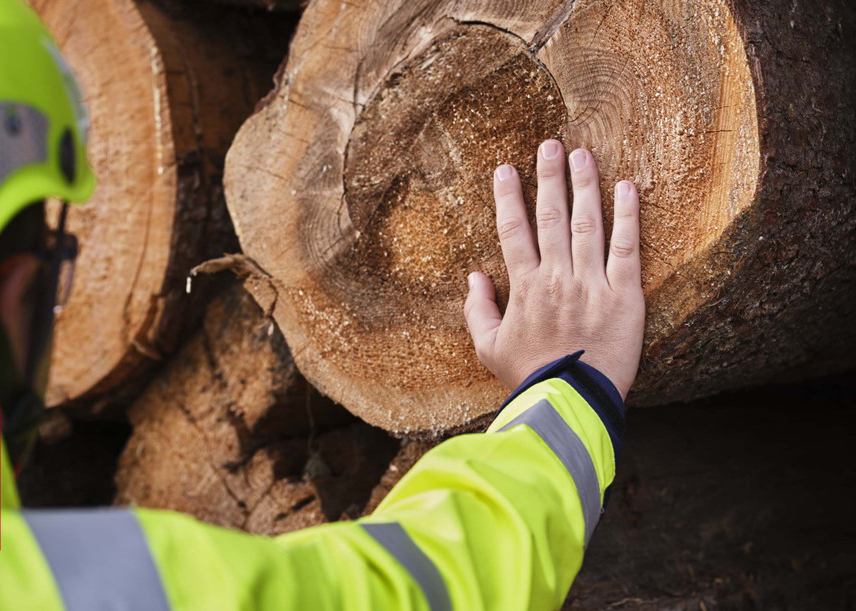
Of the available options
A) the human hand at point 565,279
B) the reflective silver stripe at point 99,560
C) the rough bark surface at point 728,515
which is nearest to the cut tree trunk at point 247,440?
the rough bark surface at point 728,515

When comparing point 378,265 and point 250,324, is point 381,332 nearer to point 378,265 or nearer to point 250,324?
point 378,265

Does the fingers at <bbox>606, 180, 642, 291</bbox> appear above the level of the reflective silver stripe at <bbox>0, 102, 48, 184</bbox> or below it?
below

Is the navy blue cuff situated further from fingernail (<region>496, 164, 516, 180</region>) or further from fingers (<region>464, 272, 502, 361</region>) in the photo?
fingernail (<region>496, 164, 516, 180</region>)

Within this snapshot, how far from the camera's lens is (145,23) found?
1.99 meters

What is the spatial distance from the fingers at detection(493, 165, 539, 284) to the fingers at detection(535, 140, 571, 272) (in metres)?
0.03

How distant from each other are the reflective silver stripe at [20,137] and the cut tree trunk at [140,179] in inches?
32.4

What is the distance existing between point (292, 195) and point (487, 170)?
1.48 feet

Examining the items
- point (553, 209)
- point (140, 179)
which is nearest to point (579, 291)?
point (553, 209)

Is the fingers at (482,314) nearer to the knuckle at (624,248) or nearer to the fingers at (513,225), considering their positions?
the fingers at (513,225)

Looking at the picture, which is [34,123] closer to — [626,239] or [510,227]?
[510,227]

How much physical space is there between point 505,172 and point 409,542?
698 mm

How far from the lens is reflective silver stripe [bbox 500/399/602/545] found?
1.04m

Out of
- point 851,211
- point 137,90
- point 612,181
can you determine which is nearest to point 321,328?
point 612,181

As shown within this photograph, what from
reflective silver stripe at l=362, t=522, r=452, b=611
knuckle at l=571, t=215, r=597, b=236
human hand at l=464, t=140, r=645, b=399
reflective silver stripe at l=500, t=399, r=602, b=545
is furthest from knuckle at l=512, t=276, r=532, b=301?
reflective silver stripe at l=362, t=522, r=452, b=611
